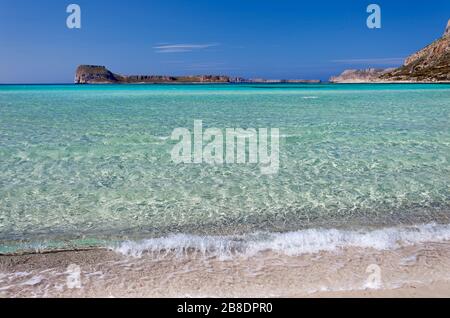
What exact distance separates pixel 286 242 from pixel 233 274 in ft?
3.99

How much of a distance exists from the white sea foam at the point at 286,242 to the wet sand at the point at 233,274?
6.0 inches

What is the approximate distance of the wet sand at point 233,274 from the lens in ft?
14.3

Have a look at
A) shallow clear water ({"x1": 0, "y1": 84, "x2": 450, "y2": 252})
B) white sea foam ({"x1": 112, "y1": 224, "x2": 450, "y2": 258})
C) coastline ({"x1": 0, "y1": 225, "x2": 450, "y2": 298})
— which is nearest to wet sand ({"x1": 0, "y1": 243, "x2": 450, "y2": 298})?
coastline ({"x1": 0, "y1": 225, "x2": 450, "y2": 298})

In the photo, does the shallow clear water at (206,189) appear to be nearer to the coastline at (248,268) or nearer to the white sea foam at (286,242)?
the white sea foam at (286,242)

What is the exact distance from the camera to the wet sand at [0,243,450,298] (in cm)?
434

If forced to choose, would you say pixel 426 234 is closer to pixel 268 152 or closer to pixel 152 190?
pixel 152 190

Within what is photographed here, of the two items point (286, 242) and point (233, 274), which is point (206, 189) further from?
point (233, 274)

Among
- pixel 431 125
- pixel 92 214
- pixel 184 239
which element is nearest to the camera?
pixel 184 239

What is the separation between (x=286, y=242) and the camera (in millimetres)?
5680

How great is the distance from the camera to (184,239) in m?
5.83

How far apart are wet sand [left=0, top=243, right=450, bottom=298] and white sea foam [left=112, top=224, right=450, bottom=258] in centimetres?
15

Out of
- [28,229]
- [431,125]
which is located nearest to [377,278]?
[28,229]
